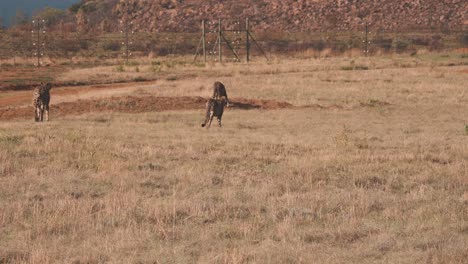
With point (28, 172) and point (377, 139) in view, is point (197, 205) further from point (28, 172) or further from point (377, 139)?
point (377, 139)

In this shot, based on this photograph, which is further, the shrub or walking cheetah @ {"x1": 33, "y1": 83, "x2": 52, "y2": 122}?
the shrub

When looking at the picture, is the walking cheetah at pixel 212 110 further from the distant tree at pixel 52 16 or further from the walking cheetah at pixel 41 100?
the distant tree at pixel 52 16

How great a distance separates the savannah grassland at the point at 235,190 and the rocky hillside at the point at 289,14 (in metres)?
72.4

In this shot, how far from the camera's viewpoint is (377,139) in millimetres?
18641

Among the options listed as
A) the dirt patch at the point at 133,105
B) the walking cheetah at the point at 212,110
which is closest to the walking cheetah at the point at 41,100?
the dirt patch at the point at 133,105

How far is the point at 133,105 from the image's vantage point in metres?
27.3

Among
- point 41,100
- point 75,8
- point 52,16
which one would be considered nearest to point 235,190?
point 41,100

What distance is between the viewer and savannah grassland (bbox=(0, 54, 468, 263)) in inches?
299

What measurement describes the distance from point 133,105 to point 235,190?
667 inches

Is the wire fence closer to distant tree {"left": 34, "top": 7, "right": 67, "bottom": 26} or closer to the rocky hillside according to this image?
the rocky hillside

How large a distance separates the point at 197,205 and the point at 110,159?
4.65 metres

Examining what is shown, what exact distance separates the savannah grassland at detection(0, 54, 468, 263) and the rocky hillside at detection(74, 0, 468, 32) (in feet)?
237

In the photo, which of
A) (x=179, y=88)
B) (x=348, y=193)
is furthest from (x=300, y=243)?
(x=179, y=88)

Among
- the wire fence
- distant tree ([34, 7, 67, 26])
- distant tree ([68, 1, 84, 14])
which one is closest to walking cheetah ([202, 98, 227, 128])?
the wire fence
